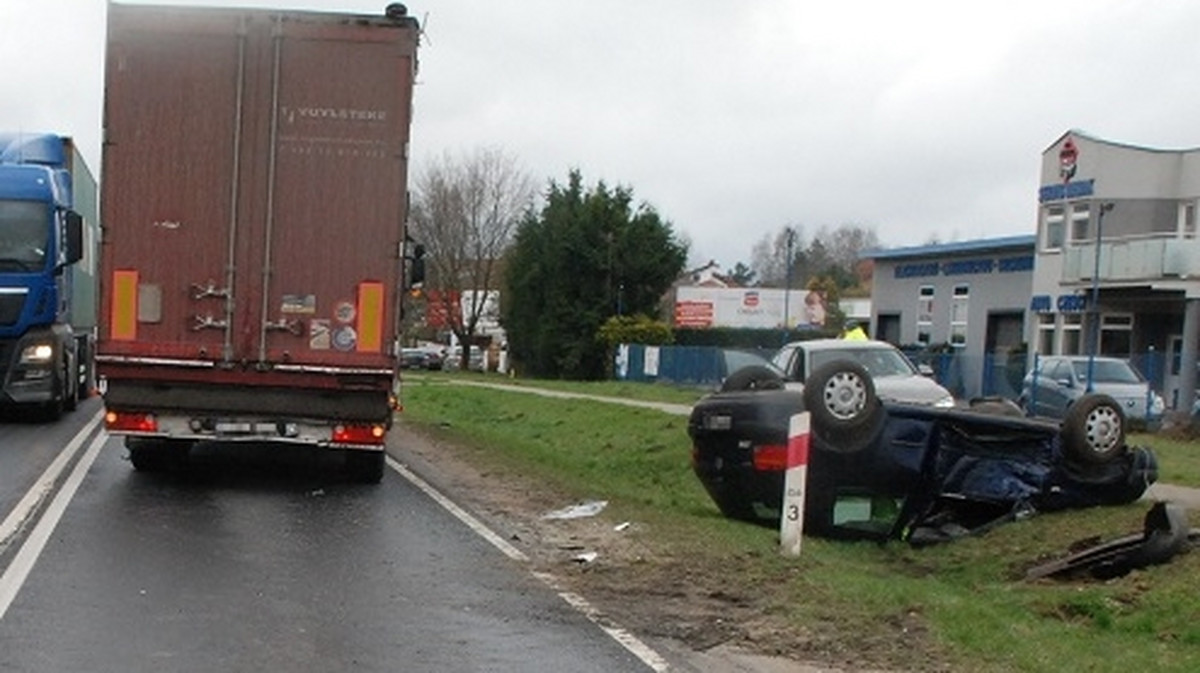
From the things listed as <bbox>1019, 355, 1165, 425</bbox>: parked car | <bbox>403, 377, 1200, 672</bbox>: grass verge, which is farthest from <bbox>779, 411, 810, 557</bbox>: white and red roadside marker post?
<bbox>1019, 355, 1165, 425</bbox>: parked car

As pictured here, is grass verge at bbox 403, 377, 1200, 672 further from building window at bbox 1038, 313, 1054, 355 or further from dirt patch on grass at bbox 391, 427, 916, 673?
building window at bbox 1038, 313, 1054, 355

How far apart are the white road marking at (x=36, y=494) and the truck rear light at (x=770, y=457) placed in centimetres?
581

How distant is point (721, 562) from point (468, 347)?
69.5m

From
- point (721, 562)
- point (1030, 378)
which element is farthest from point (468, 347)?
point (721, 562)

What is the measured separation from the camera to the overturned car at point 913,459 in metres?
12.0

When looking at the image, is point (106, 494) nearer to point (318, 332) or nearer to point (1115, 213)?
point (318, 332)

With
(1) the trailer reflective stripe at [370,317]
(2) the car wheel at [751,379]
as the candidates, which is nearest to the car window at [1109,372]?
(2) the car wheel at [751,379]

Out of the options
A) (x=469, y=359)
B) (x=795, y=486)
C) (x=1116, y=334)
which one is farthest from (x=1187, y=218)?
(x=469, y=359)

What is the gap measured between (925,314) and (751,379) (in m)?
45.5

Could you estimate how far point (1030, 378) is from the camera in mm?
32031

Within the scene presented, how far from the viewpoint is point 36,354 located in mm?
20422

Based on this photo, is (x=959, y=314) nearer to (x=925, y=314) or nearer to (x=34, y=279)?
(x=925, y=314)

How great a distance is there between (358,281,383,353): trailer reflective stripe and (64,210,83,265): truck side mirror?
27.7 ft

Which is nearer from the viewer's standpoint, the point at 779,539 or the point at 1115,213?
the point at 779,539
